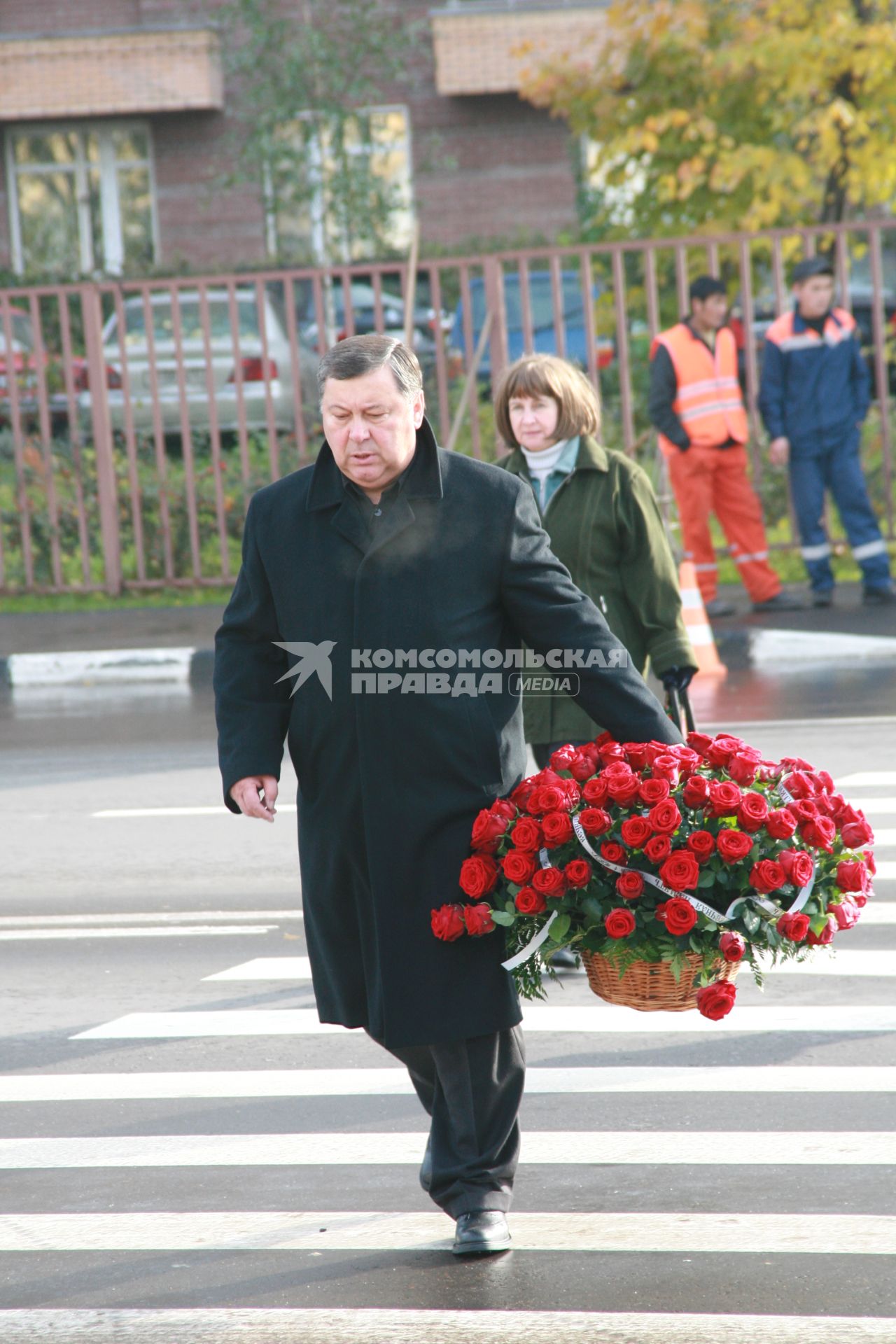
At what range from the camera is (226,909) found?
21.0ft

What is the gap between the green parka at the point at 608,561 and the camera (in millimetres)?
5445

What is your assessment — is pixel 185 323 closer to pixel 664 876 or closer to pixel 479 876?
pixel 479 876

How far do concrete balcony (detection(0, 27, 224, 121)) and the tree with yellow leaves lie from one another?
9.84 metres

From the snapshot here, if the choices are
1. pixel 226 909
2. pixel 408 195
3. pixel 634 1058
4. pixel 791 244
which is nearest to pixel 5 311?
pixel 791 244

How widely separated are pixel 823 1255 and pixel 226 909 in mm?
3311

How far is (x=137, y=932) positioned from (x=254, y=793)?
2.74 m

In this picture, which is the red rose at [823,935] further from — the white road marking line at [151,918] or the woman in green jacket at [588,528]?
the white road marking line at [151,918]

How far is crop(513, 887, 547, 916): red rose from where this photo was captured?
11.0 ft

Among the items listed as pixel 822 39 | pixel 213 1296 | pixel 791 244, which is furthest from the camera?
pixel 822 39

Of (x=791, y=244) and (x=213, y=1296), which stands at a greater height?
(x=791, y=244)

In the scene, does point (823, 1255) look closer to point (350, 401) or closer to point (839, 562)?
point (350, 401)

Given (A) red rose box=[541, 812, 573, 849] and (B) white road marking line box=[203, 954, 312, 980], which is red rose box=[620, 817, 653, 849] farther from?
(B) white road marking line box=[203, 954, 312, 980]

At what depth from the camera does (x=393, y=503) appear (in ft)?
11.8

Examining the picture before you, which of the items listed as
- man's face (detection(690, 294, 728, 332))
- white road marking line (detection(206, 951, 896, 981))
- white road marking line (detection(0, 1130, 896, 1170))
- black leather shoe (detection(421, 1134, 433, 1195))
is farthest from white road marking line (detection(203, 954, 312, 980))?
man's face (detection(690, 294, 728, 332))
